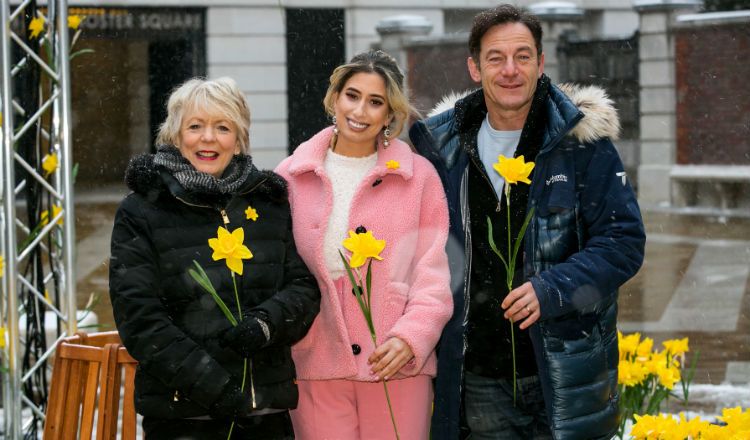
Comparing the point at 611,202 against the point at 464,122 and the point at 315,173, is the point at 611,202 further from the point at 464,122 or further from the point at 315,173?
the point at 315,173

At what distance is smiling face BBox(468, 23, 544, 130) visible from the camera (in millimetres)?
2637

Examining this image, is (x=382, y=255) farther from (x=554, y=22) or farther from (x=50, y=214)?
(x=554, y=22)

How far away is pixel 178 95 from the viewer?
8.39ft

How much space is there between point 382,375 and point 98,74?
20066 mm

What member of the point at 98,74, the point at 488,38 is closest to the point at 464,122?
the point at 488,38

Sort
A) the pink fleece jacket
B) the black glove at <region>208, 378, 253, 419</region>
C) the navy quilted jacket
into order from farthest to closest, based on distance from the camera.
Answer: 1. the pink fleece jacket
2. the navy quilted jacket
3. the black glove at <region>208, 378, 253, 419</region>

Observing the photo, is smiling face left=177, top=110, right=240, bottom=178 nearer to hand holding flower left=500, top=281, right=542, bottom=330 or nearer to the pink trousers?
the pink trousers

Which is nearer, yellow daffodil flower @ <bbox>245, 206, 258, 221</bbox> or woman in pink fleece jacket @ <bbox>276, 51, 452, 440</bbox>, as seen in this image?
yellow daffodil flower @ <bbox>245, 206, 258, 221</bbox>

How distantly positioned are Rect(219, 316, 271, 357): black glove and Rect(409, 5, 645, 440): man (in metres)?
0.58

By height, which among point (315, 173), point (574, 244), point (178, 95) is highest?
point (178, 95)

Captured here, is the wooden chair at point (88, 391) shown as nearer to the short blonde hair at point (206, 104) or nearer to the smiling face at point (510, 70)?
the short blonde hair at point (206, 104)

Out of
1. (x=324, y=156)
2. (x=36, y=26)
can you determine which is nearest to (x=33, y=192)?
(x=36, y=26)

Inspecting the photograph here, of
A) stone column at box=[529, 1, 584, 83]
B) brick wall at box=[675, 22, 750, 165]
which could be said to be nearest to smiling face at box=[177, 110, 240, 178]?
brick wall at box=[675, 22, 750, 165]

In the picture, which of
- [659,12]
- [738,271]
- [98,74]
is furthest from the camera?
[98,74]
